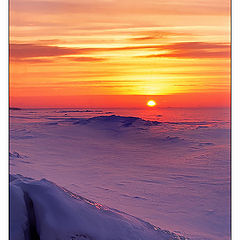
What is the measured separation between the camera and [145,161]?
1995 mm

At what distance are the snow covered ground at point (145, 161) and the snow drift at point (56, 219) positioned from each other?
114 millimetres

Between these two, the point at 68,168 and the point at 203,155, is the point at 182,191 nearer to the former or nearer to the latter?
the point at 203,155

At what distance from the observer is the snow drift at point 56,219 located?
70.3 inches

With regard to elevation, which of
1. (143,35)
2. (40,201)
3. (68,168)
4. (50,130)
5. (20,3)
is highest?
Answer: (20,3)

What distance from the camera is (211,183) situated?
1976 millimetres

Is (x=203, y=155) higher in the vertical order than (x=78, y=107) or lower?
lower

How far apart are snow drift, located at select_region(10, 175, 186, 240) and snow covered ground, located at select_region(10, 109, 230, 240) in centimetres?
11

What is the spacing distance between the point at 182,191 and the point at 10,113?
0.95m

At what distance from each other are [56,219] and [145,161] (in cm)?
53
